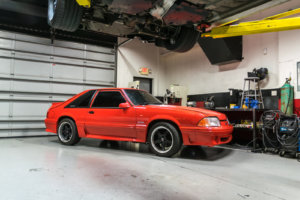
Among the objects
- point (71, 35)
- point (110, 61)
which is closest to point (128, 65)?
point (110, 61)

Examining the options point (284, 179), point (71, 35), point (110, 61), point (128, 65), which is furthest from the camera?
point (128, 65)

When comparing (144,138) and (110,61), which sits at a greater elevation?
(110,61)

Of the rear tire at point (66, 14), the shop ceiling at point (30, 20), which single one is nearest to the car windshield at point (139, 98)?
the rear tire at point (66, 14)

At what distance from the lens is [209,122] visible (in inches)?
130

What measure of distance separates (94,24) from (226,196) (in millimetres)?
4253

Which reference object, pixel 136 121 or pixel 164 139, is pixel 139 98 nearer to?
pixel 136 121

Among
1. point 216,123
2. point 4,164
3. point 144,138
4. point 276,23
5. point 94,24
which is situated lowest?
point 4,164

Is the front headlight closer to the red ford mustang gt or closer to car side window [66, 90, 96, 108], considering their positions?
the red ford mustang gt

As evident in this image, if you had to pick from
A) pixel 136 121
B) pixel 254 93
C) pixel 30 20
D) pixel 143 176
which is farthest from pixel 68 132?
pixel 254 93

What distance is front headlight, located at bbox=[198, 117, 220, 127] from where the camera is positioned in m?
3.27

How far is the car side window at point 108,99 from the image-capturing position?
407 centimetres

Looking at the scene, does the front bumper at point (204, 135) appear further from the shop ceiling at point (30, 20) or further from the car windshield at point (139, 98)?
the shop ceiling at point (30, 20)

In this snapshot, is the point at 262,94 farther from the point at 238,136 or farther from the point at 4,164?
the point at 4,164

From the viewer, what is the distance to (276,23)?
11.1ft
